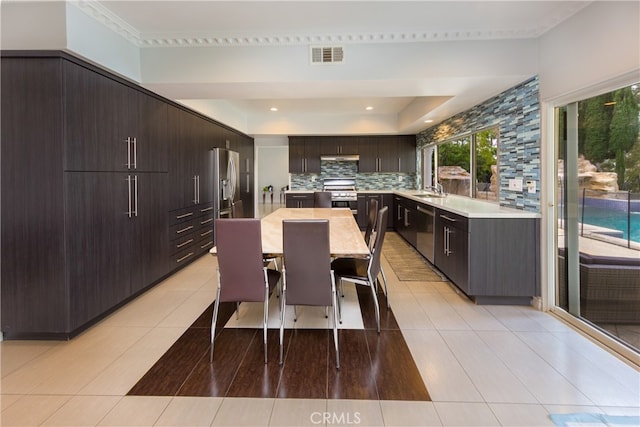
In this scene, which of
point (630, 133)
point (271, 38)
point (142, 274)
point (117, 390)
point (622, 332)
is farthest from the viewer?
point (142, 274)

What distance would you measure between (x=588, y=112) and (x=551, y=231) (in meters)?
1.03

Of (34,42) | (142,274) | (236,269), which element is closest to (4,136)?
(34,42)

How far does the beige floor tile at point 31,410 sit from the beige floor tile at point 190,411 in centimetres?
62

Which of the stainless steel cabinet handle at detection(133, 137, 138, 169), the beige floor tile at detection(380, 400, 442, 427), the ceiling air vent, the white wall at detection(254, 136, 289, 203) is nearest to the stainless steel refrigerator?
the stainless steel cabinet handle at detection(133, 137, 138, 169)

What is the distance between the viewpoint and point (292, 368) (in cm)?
217

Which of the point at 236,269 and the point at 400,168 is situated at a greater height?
the point at 400,168

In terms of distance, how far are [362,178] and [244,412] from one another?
254 inches

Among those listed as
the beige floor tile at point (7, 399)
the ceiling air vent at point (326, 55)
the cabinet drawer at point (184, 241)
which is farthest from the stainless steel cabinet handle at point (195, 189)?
the beige floor tile at point (7, 399)

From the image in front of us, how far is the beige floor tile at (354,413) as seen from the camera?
168cm

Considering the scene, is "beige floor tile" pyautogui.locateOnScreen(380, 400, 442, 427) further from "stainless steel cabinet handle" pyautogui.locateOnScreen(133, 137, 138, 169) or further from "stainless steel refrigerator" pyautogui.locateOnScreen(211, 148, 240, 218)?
"stainless steel refrigerator" pyautogui.locateOnScreen(211, 148, 240, 218)

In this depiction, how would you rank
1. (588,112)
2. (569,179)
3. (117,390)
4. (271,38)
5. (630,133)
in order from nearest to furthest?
(117,390)
(630,133)
(588,112)
(569,179)
(271,38)

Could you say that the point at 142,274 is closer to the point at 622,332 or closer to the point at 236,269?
the point at 236,269

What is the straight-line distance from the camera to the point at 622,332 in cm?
238

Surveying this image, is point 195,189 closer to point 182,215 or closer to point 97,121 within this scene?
point 182,215
